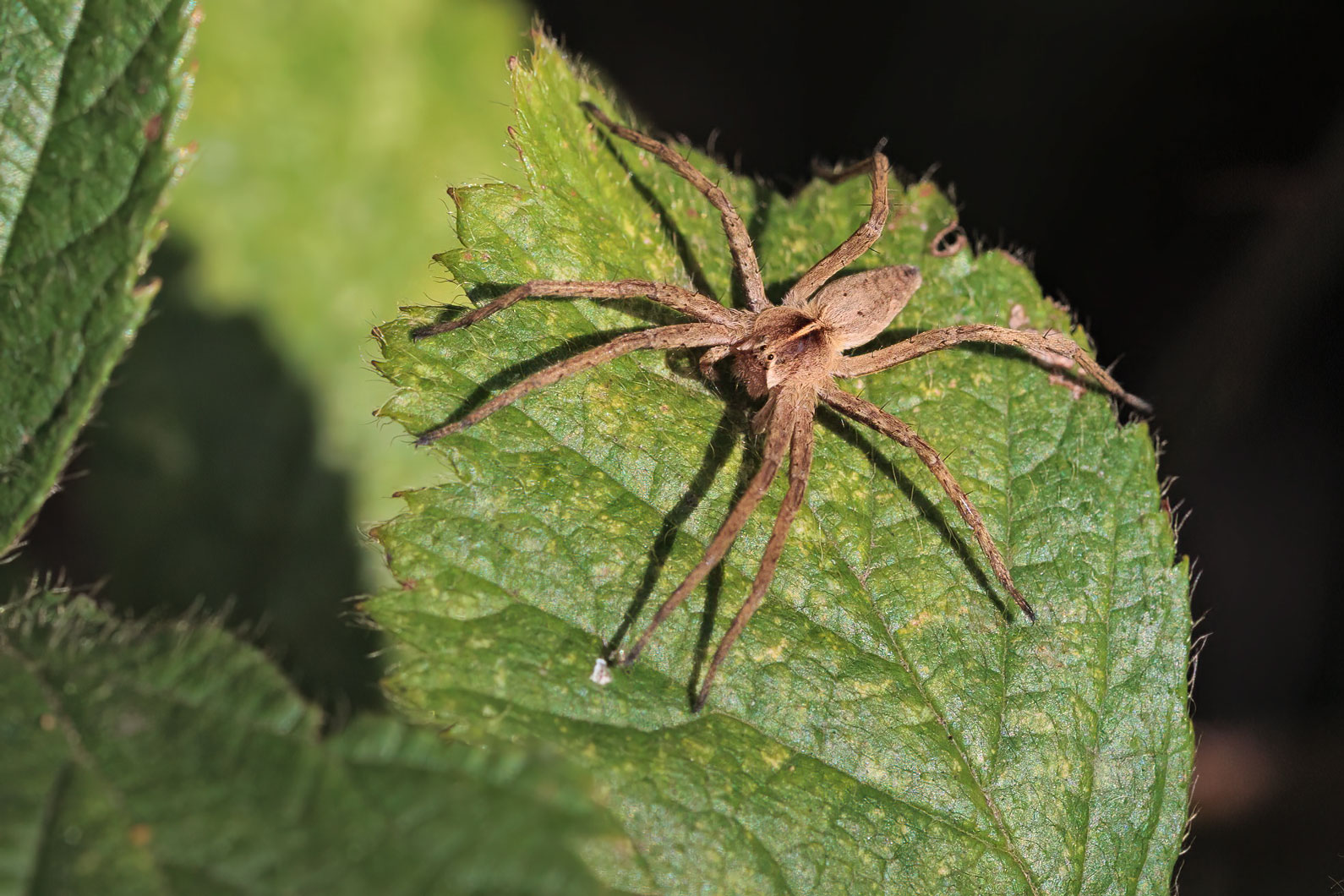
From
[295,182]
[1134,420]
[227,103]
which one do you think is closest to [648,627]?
[1134,420]

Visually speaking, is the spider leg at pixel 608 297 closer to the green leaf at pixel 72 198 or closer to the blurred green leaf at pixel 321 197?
the green leaf at pixel 72 198

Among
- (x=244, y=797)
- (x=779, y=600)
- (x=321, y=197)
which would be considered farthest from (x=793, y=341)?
(x=321, y=197)

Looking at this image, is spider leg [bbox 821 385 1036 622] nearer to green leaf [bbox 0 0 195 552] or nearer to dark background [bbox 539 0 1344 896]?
dark background [bbox 539 0 1344 896]

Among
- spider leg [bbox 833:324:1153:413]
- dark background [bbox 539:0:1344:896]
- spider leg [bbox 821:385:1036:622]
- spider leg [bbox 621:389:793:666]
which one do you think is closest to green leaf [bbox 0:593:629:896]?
spider leg [bbox 621:389:793:666]

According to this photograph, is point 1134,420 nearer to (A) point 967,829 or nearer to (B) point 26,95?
(A) point 967,829

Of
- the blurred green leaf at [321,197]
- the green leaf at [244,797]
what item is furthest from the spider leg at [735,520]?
the blurred green leaf at [321,197]
